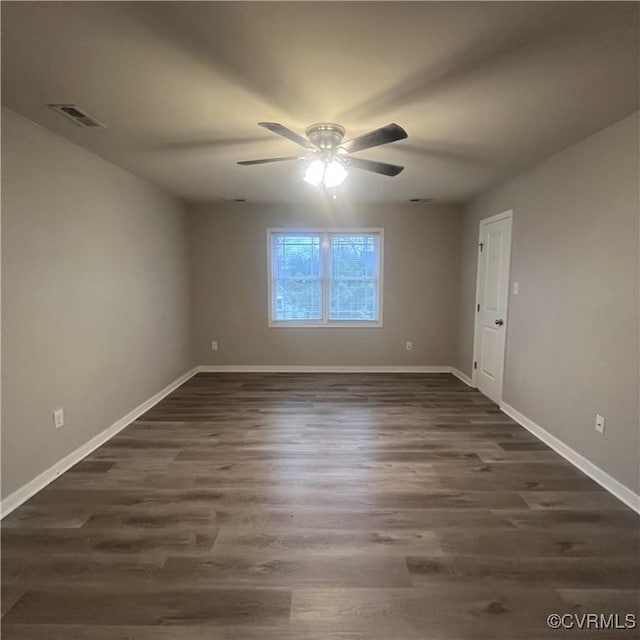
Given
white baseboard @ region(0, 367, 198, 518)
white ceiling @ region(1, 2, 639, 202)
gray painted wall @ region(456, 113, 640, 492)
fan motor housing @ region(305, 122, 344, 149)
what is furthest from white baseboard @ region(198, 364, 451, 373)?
fan motor housing @ region(305, 122, 344, 149)

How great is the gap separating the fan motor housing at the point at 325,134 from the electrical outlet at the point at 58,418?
259 centimetres

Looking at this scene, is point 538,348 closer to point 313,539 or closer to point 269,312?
point 313,539

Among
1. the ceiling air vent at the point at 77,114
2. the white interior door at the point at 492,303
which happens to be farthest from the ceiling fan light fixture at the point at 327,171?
the white interior door at the point at 492,303

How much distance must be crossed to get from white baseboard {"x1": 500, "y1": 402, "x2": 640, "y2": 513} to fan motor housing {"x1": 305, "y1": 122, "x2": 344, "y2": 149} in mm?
2860

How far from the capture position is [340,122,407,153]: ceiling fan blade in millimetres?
1970

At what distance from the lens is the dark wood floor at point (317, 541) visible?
1552mm

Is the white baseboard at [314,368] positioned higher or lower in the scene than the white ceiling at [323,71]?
lower

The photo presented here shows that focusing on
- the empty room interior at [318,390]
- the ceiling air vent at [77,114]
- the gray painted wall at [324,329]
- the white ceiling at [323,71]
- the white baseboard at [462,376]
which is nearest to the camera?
the white ceiling at [323,71]

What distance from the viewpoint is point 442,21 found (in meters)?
1.47

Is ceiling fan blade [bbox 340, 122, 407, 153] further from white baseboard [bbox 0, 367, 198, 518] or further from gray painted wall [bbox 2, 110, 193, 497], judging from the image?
white baseboard [bbox 0, 367, 198, 518]

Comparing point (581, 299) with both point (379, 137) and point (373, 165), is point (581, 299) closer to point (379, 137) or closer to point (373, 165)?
point (373, 165)

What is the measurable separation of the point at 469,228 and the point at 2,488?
17.3ft

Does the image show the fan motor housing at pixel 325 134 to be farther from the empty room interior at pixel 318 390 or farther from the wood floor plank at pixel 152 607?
the wood floor plank at pixel 152 607

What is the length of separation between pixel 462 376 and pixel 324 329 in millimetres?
2026
